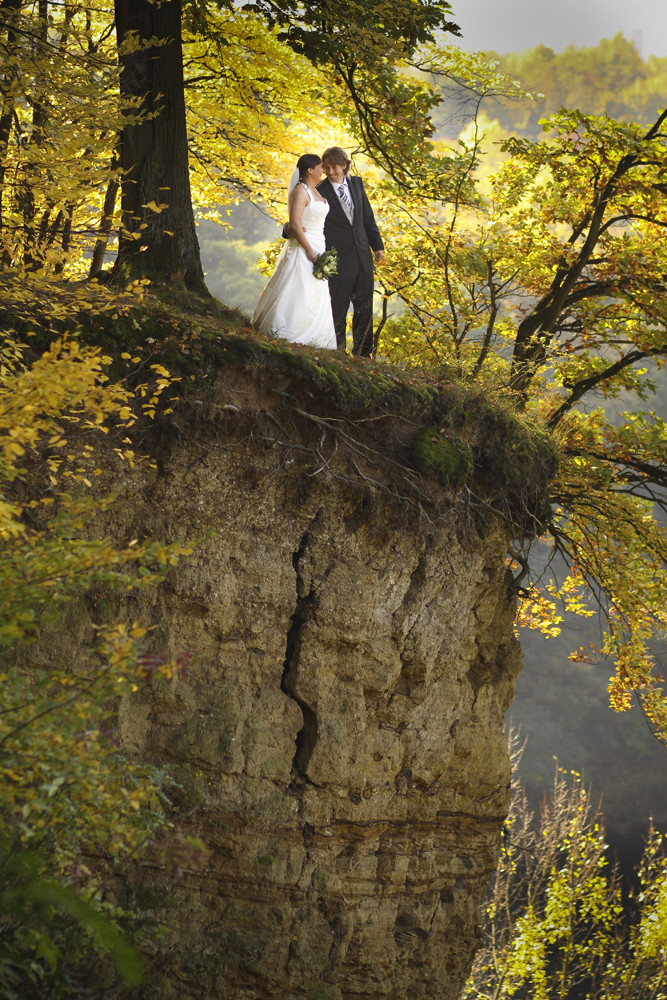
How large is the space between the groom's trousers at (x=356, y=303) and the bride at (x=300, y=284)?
1.98 ft

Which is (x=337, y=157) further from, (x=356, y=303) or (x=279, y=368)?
(x=279, y=368)

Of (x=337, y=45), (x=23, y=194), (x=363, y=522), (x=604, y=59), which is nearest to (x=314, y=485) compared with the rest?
(x=363, y=522)

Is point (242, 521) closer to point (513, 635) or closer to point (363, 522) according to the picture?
point (363, 522)

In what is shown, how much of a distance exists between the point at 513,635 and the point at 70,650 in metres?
4.34

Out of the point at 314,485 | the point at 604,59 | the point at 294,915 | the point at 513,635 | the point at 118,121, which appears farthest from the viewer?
the point at 604,59

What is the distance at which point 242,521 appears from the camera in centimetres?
600

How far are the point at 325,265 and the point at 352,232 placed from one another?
922 millimetres

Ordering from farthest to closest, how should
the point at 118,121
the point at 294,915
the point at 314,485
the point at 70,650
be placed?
the point at 314,485 → the point at 294,915 → the point at 70,650 → the point at 118,121

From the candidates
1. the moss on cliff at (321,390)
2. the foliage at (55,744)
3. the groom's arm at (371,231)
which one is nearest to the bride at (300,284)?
the moss on cliff at (321,390)

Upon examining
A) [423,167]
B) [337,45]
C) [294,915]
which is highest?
[423,167]

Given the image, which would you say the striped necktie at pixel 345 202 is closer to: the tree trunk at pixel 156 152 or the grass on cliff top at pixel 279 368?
the tree trunk at pixel 156 152

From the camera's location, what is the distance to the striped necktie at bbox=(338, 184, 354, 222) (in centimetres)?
775

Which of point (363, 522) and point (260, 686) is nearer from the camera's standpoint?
point (260, 686)

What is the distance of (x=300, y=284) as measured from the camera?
706 cm
